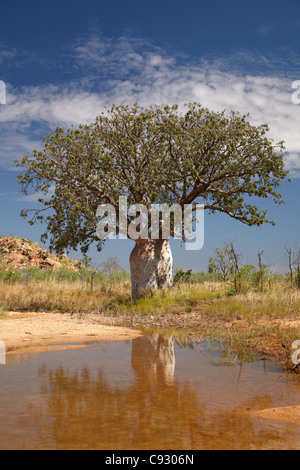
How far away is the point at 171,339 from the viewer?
28.4 feet

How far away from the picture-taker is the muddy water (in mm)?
3326

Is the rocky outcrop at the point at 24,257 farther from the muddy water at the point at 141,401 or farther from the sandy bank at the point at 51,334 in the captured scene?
the muddy water at the point at 141,401

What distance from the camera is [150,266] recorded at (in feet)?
56.3

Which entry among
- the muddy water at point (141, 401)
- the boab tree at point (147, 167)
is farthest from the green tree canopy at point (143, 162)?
the muddy water at point (141, 401)

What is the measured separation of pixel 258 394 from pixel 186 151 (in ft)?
42.9

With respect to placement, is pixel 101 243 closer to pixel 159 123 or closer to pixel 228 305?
pixel 159 123

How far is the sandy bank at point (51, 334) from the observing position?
25.9 ft

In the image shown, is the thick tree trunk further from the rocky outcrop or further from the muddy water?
the rocky outcrop

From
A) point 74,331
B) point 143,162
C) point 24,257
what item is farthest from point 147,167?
point 24,257

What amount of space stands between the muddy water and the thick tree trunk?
1006 cm

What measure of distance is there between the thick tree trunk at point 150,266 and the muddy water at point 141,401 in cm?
1006

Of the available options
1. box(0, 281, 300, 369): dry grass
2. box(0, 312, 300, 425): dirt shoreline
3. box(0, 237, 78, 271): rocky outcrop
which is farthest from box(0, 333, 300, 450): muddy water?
box(0, 237, 78, 271): rocky outcrop

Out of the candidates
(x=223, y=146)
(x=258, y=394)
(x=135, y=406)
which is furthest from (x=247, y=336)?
(x=223, y=146)

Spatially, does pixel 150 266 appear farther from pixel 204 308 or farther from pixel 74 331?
pixel 74 331
